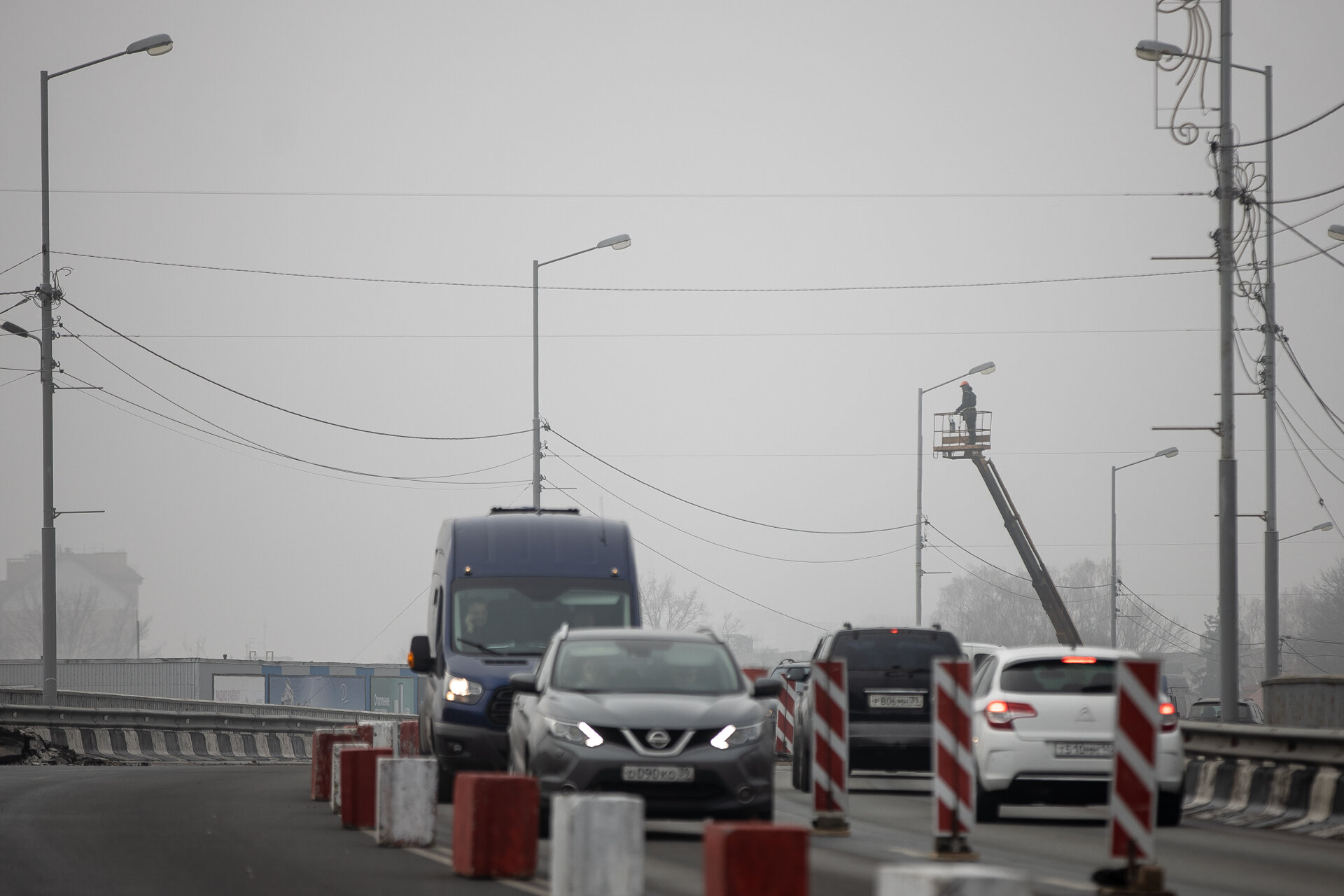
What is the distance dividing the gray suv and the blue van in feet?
10.6

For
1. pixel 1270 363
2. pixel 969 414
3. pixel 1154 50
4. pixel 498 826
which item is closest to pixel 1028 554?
pixel 969 414

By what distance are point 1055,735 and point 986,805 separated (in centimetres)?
102

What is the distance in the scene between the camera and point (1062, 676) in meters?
15.3

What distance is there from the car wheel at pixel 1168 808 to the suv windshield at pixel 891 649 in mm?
3475

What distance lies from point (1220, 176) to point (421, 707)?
12.7 m

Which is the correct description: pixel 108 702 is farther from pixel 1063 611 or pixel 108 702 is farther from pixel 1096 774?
pixel 1096 774

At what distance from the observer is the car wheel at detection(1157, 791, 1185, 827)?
50.2 feet

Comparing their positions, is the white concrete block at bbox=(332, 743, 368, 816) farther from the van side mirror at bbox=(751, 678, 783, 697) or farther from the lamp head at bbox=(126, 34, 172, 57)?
the lamp head at bbox=(126, 34, 172, 57)

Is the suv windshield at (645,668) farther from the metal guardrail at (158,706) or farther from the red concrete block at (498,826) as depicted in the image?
the metal guardrail at (158,706)

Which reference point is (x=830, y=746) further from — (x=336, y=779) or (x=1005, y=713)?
(x=336, y=779)

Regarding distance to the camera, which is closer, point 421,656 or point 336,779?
point 336,779

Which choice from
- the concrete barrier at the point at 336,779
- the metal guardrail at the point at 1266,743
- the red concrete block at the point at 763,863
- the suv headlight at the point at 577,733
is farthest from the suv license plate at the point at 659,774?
the metal guardrail at the point at 1266,743

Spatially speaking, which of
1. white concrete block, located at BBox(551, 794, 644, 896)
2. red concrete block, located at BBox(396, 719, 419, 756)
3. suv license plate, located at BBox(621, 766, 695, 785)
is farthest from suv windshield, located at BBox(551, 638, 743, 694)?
red concrete block, located at BBox(396, 719, 419, 756)

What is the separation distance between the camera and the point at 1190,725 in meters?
18.5
